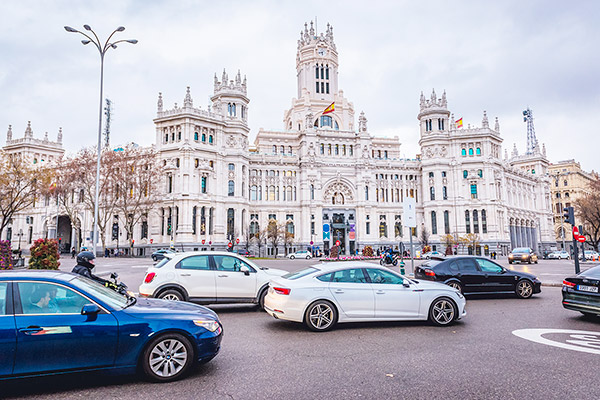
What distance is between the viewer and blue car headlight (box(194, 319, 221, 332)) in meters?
5.71

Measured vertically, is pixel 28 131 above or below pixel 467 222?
above

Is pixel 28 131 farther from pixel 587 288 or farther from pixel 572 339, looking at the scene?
pixel 572 339

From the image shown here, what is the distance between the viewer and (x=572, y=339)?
7699mm

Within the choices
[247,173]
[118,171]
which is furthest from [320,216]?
[118,171]

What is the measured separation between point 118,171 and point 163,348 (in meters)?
51.6

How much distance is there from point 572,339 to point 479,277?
5772mm

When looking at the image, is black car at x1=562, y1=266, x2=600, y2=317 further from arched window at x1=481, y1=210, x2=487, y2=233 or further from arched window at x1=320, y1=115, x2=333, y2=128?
arched window at x1=320, y1=115, x2=333, y2=128

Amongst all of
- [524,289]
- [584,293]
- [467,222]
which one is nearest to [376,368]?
[584,293]

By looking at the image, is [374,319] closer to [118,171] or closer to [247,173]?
[118,171]

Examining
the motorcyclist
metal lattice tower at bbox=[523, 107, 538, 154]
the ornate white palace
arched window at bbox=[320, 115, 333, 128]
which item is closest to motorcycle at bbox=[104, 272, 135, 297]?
the motorcyclist

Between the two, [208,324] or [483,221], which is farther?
[483,221]

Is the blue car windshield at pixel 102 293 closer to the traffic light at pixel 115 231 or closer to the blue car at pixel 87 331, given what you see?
the blue car at pixel 87 331

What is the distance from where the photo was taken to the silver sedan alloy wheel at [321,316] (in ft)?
28.2

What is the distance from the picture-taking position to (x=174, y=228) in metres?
54.4
